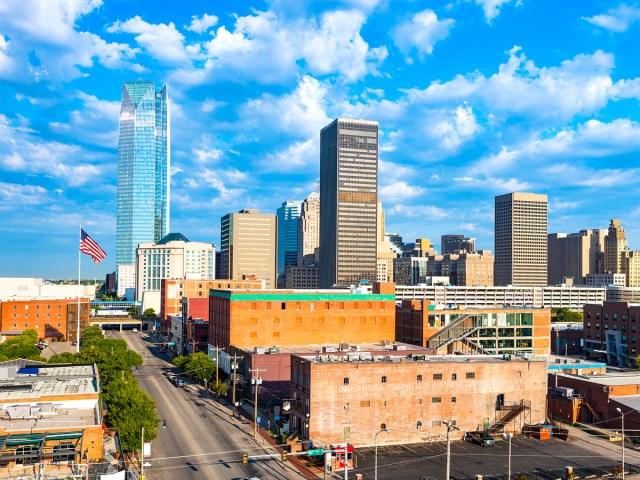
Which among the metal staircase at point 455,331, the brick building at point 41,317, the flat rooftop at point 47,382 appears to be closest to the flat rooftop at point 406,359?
the flat rooftop at point 47,382

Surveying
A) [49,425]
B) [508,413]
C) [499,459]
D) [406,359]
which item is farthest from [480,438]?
[49,425]

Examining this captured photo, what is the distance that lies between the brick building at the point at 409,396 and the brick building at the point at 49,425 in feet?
78.6

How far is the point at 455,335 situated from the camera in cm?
13025

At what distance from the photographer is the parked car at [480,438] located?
7125 cm

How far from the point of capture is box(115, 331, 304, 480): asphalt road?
59844 mm

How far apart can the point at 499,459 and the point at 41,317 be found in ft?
462

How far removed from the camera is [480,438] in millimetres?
72750

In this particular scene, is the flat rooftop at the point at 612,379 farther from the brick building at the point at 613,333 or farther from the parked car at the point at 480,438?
the brick building at the point at 613,333

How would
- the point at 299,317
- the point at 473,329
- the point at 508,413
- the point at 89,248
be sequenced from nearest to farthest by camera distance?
the point at 508,413, the point at 89,248, the point at 299,317, the point at 473,329

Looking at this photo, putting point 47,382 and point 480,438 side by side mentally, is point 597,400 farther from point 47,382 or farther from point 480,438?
point 47,382

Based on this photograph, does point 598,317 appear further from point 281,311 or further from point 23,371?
point 23,371

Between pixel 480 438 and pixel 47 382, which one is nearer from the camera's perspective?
pixel 47 382

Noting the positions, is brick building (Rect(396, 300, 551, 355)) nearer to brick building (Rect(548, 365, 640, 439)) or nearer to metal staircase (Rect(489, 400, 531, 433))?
brick building (Rect(548, 365, 640, 439))

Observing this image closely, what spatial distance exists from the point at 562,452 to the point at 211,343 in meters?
83.5
